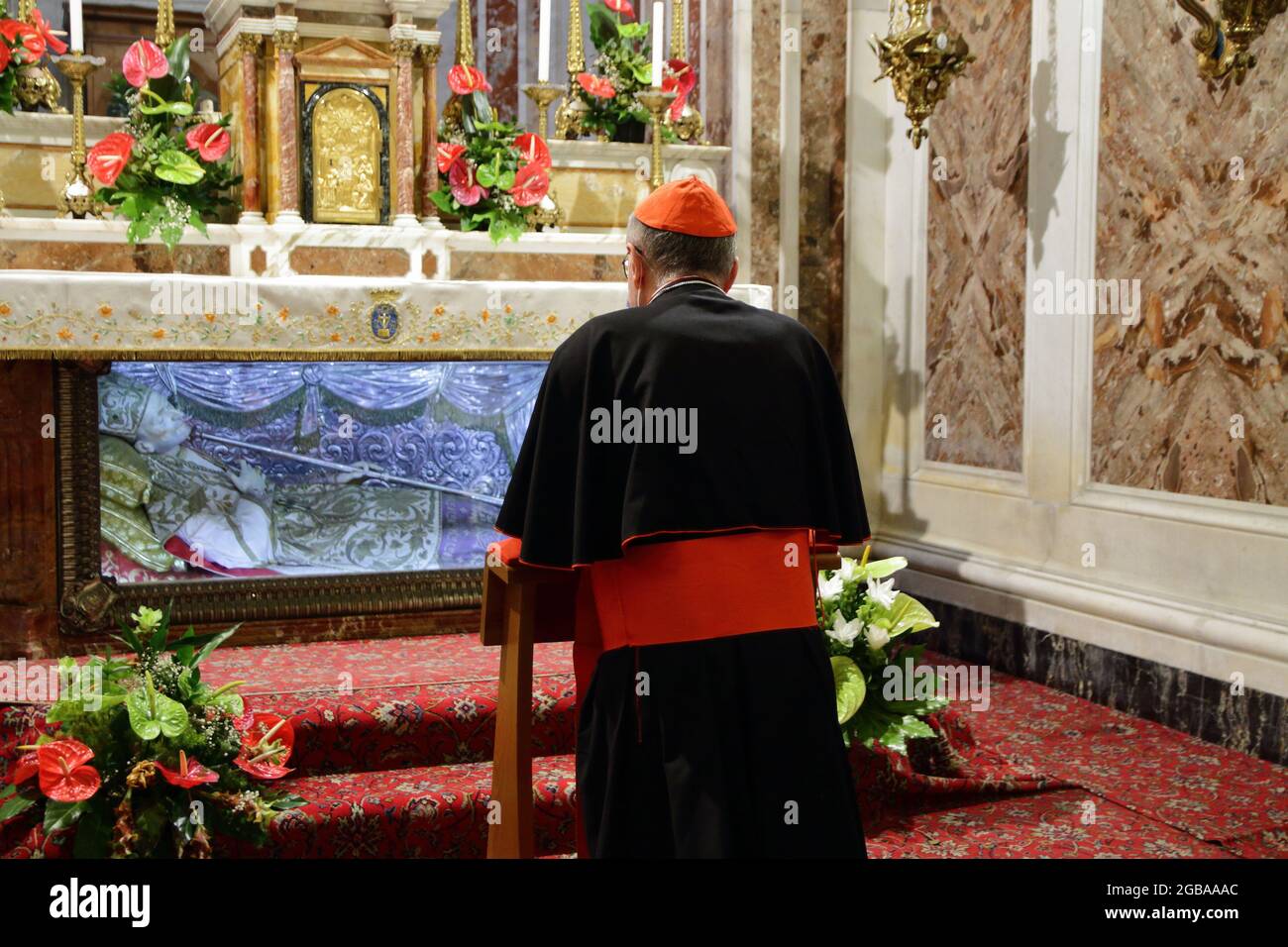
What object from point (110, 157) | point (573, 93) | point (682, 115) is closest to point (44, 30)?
point (110, 157)

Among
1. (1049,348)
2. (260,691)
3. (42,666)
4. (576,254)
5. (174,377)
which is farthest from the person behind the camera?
(576,254)

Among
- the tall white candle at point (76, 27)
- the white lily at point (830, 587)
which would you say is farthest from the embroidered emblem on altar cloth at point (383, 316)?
the white lily at point (830, 587)

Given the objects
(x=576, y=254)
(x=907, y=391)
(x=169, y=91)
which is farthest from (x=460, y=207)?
(x=907, y=391)

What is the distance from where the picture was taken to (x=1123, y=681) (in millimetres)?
5402

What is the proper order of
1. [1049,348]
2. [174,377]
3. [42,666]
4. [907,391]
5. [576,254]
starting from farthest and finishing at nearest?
[907,391]
[576,254]
[1049,348]
[174,377]
[42,666]

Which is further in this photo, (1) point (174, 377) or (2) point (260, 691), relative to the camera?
(1) point (174, 377)

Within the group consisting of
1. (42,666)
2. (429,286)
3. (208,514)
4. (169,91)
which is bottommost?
(42,666)

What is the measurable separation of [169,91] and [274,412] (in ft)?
4.60

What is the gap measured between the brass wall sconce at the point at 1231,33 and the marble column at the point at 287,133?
347cm

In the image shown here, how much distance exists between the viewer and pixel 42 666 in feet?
16.4

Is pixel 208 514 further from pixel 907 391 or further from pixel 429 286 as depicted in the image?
pixel 907 391

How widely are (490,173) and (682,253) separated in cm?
348

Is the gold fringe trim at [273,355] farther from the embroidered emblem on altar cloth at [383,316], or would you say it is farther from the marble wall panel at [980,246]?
the marble wall panel at [980,246]

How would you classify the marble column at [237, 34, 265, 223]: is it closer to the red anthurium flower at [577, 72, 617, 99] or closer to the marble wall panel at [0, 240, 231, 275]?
the marble wall panel at [0, 240, 231, 275]
